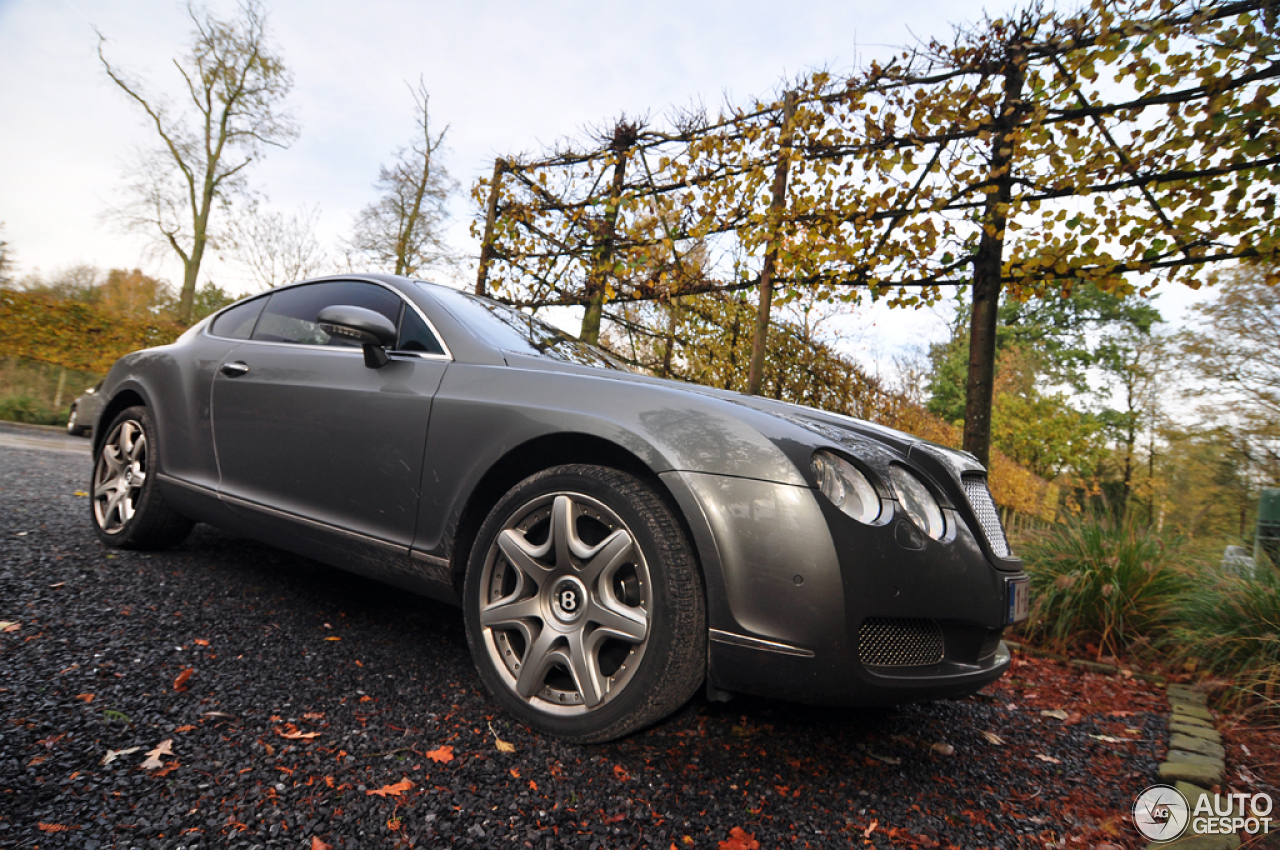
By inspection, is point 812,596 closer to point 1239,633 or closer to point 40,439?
point 1239,633

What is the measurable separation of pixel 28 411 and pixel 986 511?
1422cm

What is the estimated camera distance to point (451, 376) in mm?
2299

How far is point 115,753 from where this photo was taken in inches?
63.4

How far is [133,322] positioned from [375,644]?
1294 centimetres

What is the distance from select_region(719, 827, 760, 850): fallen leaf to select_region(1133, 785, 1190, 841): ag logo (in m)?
1.15

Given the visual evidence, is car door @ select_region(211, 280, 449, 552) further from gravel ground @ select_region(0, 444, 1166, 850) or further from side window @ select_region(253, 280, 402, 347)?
gravel ground @ select_region(0, 444, 1166, 850)

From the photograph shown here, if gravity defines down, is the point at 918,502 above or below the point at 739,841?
above

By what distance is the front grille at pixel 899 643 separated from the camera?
5.46 feet

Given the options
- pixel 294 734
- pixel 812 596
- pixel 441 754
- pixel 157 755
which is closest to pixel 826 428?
pixel 812 596

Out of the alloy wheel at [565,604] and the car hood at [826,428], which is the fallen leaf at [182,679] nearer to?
the alloy wheel at [565,604]

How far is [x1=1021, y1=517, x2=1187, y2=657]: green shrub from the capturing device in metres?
3.65

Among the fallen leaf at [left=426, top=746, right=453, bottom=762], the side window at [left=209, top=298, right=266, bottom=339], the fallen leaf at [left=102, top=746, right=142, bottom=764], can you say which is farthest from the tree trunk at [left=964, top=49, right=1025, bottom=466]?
the fallen leaf at [left=102, top=746, right=142, bottom=764]

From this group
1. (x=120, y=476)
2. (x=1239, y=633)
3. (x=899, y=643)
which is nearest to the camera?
(x=899, y=643)

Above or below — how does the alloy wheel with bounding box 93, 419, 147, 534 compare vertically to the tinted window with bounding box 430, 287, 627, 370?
below
